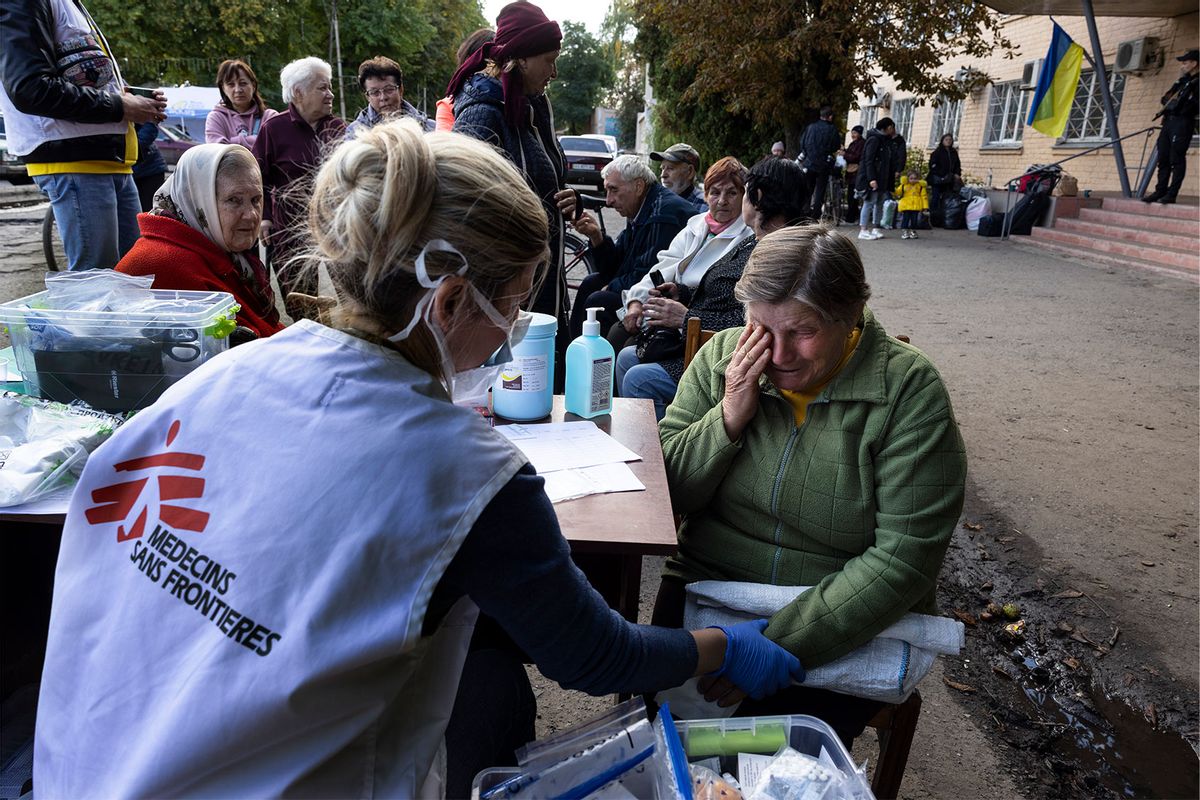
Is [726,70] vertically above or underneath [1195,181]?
above

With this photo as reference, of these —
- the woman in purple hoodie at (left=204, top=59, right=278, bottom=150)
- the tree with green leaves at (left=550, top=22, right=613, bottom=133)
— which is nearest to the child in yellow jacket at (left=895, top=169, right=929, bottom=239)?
the woman in purple hoodie at (left=204, top=59, right=278, bottom=150)

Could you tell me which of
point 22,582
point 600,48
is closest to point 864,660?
point 22,582

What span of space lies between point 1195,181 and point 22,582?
15.0 m

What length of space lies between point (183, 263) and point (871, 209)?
12.5 meters

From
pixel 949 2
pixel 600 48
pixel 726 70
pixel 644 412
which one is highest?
pixel 600 48

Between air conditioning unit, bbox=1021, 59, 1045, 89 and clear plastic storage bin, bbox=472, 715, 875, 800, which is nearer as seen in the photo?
clear plastic storage bin, bbox=472, 715, 875, 800

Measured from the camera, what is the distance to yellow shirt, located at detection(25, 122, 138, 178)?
3.08m

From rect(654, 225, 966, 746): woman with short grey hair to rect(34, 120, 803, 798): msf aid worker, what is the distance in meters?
0.73

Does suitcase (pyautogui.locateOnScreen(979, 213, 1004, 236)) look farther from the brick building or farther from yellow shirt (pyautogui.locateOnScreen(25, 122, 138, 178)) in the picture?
yellow shirt (pyautogui.locateOnScreen(25, 122, 138, 178))

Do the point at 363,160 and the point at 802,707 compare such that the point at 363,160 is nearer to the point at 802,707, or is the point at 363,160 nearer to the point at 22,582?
the point at 802,707

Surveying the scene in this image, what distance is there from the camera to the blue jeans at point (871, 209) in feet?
41.9

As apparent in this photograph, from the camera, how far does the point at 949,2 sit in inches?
492

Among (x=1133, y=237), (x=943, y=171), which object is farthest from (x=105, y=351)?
(x=943, y=171)

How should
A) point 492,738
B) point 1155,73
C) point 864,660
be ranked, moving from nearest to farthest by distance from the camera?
1. point 492,738
2. point 864,660
3. point 1155,73
